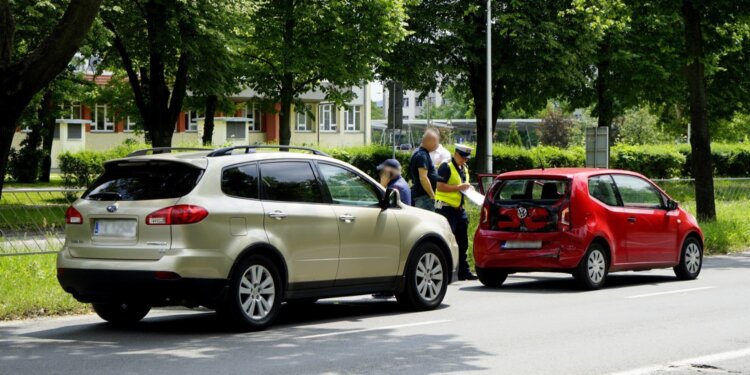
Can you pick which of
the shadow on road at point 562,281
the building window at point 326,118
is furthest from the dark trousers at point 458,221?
the building window at point 326,118

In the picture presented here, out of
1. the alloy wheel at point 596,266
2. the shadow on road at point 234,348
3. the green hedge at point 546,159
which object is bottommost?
the shadow on road at point 234,348

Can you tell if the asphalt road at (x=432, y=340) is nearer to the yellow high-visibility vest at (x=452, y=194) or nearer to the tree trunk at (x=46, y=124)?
the yellow high-visibility vest at (x=452, y=194)

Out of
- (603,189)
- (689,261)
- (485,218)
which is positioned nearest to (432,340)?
(485,218)

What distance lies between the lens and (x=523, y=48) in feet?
133

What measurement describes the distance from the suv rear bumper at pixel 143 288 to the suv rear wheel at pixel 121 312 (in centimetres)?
87

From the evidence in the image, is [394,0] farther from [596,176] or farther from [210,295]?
[210,295]

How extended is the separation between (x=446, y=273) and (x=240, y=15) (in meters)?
22.2

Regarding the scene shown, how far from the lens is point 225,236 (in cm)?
1004

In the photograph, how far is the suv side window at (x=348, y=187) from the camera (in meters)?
11.4

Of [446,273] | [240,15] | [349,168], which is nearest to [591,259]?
[446,273]

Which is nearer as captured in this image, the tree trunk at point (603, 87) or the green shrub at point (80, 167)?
the green shrub at point (80, 167)

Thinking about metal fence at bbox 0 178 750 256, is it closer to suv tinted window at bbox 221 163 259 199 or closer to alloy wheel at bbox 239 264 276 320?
suv tinted window at bbox 221 163 259 199

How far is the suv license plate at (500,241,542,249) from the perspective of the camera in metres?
14.4

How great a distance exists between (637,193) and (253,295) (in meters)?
6.90
